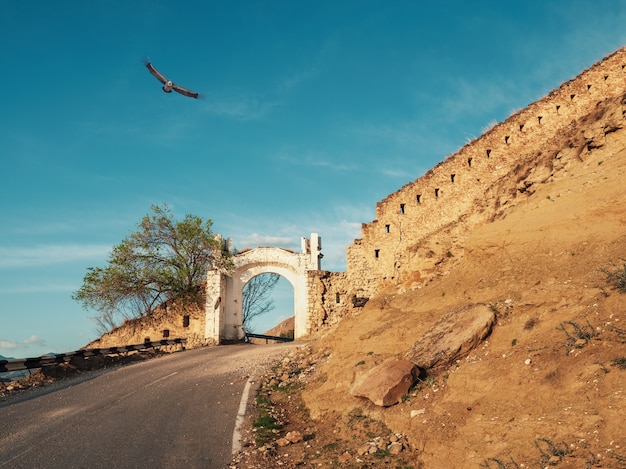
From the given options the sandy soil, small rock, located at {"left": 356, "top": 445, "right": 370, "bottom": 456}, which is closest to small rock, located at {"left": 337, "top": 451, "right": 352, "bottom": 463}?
the sandy soil

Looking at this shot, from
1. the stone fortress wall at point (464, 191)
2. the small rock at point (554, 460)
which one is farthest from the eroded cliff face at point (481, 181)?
the small rock at point (554, 460)

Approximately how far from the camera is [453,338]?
8844 millimetres

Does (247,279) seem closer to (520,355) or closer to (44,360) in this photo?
(44,360)

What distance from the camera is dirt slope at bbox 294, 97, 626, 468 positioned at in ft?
18.8

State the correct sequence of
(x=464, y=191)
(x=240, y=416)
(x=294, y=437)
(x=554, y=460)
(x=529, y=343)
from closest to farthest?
(x=554, y=460)
(x=529, y=343)
(x=294, y=437)
(x=240, y=416)
(x=464, y=191)

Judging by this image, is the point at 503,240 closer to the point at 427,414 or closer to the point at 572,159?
the point at 572,159

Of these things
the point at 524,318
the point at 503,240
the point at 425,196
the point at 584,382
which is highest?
the point at 425,196

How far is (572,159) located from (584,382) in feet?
29.0

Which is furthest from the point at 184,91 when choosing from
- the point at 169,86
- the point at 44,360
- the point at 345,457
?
the point at 345,457

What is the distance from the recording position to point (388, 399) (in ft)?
27.5

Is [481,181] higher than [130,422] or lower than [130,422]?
higher

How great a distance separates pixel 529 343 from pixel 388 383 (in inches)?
99.8

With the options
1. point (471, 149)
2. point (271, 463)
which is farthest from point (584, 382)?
point (471, 149)

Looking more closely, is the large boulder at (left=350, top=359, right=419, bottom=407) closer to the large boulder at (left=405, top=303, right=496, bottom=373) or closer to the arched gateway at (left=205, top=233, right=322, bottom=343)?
the large boulder at (left=405, top=303, right=496, bottom=373)
